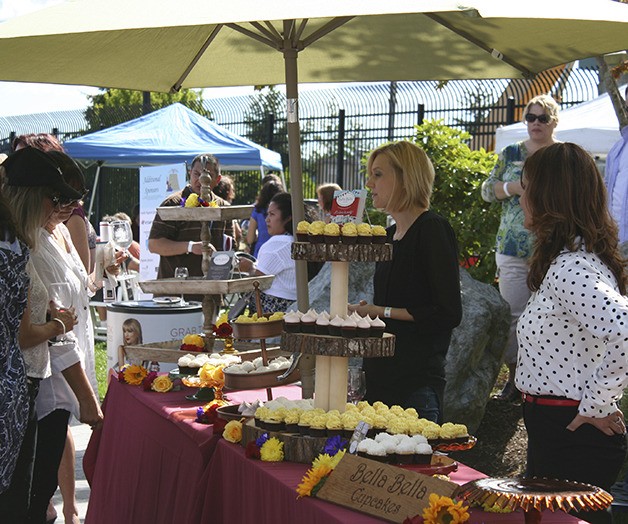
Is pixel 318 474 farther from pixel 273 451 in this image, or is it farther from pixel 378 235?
pixel 378 235

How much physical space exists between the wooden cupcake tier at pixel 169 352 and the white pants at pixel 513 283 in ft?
8.01

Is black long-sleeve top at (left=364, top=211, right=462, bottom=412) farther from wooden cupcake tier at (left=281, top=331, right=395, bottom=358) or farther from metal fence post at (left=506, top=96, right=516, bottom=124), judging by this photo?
metal fence post at (left=506, top=96, right=516, bottom=124)

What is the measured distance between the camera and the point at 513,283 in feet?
22.0

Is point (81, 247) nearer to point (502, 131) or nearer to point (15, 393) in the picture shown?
point (15, 393)

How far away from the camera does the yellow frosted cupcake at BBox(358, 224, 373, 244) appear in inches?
119

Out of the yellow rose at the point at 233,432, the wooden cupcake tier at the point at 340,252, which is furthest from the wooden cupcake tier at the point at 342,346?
the yellow rose at the point at 233,432

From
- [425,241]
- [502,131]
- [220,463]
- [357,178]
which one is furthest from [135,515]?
[357,178]

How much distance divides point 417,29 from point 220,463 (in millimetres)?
2578

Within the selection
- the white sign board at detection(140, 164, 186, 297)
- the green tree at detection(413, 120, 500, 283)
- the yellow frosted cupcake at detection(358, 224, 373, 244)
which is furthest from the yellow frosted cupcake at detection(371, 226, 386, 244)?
the white sign board at detection(140, 164, 186, 297)

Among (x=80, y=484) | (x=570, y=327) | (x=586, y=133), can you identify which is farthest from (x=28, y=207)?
(x=586, y=133)

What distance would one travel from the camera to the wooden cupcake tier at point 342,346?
9.41 ft

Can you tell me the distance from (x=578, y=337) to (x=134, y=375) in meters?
2.23

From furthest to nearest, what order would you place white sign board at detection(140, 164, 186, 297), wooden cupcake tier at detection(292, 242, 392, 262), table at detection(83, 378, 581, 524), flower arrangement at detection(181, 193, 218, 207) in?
white sign board at detection(140, 164, 186, 297) < flower arrangement at detection(181, 193, 218, 207) < wooden cupcake tier at detection(292, 242, 392, 262) < table at detection(83, 378, 581, 524)

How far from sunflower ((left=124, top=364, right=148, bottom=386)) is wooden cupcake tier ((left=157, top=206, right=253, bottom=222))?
0.86 m
